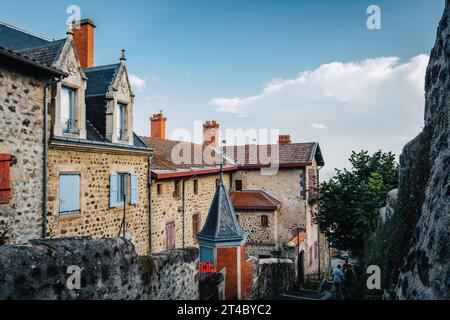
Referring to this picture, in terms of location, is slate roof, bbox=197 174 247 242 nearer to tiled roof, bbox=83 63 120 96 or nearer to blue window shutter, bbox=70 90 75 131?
blue window shutter, bbox=70 90 75 131

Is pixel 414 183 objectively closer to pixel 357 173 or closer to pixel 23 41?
pixel 357 173

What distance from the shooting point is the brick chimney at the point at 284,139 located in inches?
831

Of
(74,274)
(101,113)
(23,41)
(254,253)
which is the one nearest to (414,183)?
(74,274)

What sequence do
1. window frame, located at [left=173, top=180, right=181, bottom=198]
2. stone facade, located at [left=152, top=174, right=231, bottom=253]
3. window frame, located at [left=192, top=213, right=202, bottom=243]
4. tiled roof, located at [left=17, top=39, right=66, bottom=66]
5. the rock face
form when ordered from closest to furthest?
the rock face < tiled roof, located at [left=17, top=39, right=66, bottom=66] < stone facade, located at [left=152, top=174, right=231, bottom=253] < window frame, located at [left=173, top=180, right=181, bottom=198] < window frame, located at [left=192, top=213, right=202, bottom=243]

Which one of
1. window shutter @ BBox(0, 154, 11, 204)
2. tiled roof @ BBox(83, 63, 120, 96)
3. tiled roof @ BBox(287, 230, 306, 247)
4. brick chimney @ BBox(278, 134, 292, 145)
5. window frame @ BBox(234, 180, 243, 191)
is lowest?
tiled roof @ BBox(287, 230, 306, 247)

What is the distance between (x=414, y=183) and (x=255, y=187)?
15892 millimetres

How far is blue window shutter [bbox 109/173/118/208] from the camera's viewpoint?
9.66 metres

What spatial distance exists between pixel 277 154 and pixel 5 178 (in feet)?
51.1

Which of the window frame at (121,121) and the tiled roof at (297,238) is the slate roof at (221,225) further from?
the tiled roof at (297,238)

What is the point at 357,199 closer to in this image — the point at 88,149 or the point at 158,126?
the point at 88,149

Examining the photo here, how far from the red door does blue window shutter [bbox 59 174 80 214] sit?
4.87 metres

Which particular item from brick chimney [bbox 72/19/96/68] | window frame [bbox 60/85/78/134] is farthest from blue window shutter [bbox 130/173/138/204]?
brick chimney [bbox 72/19/96/68]

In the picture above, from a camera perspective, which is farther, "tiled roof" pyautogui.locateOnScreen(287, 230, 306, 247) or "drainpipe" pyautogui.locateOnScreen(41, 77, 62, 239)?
"tiled roof" pyautogui.locateOnScreen(287, 230, 306, 247)

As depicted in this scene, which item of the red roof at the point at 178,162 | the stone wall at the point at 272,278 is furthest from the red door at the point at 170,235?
the stone wall at the point at 272,278
